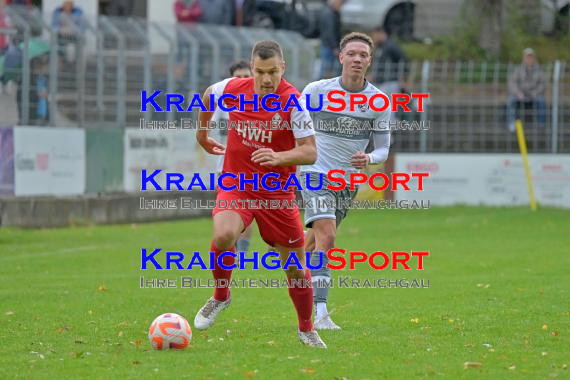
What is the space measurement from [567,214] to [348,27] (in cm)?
1157

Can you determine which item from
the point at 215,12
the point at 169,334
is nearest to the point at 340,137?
the point at 169,334

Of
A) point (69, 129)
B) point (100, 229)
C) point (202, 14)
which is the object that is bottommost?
point (100, 229)

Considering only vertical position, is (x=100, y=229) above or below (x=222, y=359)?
below

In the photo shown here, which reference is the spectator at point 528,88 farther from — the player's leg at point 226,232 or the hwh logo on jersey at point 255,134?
the hwh logo on jersey at point 255,134

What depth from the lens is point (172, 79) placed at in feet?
79.9

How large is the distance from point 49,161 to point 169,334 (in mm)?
13669

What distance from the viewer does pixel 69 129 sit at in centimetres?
2250

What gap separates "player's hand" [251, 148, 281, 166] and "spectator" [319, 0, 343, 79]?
17.9m

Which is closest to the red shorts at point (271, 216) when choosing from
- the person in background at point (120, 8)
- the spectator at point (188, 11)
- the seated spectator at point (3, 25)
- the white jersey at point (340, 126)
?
the white jersey at point (340, 126)

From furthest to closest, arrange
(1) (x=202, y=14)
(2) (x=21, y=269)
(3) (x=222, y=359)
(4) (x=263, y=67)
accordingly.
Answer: (1) (x=202, y=14)
(2) (x=21, y=269)
(4) (x=263, y=67)
(3) (x=222, y=359)

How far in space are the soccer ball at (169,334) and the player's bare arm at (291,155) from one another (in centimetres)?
134

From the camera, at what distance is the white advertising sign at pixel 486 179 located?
26.2 meters

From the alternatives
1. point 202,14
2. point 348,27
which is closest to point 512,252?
point 202,14

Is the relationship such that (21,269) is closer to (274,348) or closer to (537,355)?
(274,348)
